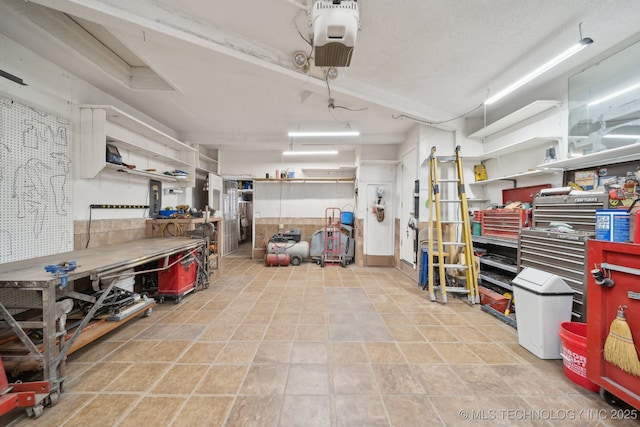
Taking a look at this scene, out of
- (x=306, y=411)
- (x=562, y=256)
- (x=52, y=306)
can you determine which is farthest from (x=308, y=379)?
(x=562, y=256)

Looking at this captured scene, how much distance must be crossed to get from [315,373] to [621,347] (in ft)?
6.80

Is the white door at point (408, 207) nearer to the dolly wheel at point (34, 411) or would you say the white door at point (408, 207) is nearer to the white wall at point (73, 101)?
the dolly wheel at point (34, 411)

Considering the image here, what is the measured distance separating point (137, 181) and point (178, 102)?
152 centimetres

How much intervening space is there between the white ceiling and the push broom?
2511 mm

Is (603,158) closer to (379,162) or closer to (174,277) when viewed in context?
(379,162)

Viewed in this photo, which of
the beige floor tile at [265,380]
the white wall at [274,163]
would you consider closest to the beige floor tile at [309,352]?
the beige floor tile at [265,380]

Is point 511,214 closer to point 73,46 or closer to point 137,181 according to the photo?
point 73,46

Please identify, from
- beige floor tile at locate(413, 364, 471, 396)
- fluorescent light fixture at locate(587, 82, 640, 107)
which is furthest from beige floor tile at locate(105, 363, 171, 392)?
fluorescent light fixture at locate(587, 82, 640, 107)

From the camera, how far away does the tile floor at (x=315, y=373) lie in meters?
1.47

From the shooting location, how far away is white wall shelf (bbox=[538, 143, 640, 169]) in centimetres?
201

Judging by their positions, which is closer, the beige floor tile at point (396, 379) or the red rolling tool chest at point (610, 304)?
the red rolling tool chest at point (610, 304)

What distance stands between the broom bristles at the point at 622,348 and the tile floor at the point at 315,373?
38cm

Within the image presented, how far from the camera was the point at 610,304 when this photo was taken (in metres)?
1.52

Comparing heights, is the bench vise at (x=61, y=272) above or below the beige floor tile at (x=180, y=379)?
above
